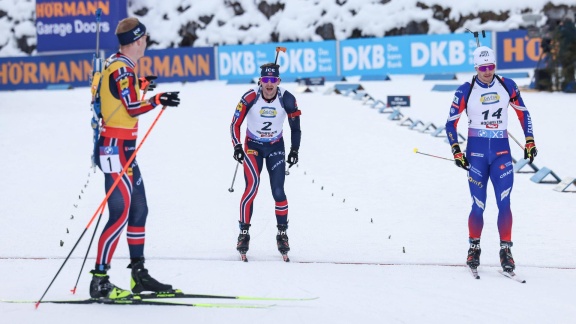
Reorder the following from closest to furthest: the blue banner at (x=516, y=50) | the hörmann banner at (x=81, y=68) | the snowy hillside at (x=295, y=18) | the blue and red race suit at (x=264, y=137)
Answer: the blue and red race suit at (x=264, y=137), the blue banner at (x=516, y=50), the hörmann banner at (x=81, y=68), the snowy hillside at (x=295, y=18)

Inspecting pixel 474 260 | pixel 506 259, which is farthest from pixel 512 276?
pixel 474 260

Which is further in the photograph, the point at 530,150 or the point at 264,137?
the point at 264,137

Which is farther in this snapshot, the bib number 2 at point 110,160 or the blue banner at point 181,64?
the blue banner at point 181,64

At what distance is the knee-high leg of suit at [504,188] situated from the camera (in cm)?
796

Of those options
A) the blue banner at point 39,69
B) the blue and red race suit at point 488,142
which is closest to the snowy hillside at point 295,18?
the blue banner at point 39,69

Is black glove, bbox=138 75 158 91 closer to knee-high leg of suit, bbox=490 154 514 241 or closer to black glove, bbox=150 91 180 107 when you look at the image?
black glove, bbox=150 91 180 107

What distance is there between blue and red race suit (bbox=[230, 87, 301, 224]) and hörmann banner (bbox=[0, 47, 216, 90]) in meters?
28.0

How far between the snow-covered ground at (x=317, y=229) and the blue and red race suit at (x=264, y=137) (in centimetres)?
62

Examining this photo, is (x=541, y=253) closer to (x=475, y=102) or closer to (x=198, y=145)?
(x=475, y=102)

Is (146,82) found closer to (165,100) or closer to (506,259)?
(165,100)

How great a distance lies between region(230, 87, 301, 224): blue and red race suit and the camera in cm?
883

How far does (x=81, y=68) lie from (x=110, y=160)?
107ft

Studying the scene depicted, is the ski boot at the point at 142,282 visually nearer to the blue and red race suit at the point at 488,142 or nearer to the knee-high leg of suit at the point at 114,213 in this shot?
the knee-high leg of suit at the point at 114,213

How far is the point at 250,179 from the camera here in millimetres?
8859
